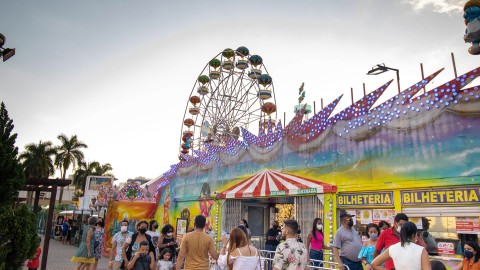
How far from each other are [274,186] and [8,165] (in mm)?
9179

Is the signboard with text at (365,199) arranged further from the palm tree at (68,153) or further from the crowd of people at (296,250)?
the palm tree at (68,153)

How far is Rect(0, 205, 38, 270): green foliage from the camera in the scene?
4777 millimetres

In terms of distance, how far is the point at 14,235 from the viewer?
4.88m

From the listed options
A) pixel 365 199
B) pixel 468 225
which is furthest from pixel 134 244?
pixel 468 225

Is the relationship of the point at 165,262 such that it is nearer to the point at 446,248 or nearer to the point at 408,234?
the point at 408,234

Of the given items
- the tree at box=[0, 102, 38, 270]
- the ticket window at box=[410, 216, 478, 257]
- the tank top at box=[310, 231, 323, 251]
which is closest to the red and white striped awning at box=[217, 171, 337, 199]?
the ticket window at box=[410, 216, 478, 257]

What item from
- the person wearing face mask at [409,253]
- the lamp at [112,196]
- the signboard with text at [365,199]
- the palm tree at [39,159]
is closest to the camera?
the person wearing face mask at [409,253]

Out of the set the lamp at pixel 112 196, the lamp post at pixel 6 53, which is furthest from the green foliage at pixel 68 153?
the lamp post at pixel 6 53

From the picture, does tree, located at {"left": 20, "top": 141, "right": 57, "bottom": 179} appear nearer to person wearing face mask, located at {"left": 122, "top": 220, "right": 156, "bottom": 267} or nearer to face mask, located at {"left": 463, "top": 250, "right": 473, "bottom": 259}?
person wearing face mask, located at {"left": 122, "top": 220, "right": 156, "bottom": 267}

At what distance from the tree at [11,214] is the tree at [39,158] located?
4507 centimetres

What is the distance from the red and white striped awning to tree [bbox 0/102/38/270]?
799 cm

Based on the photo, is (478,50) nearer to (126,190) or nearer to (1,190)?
(1,190)

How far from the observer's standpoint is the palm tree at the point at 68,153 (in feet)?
165

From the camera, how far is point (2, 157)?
5191mm
